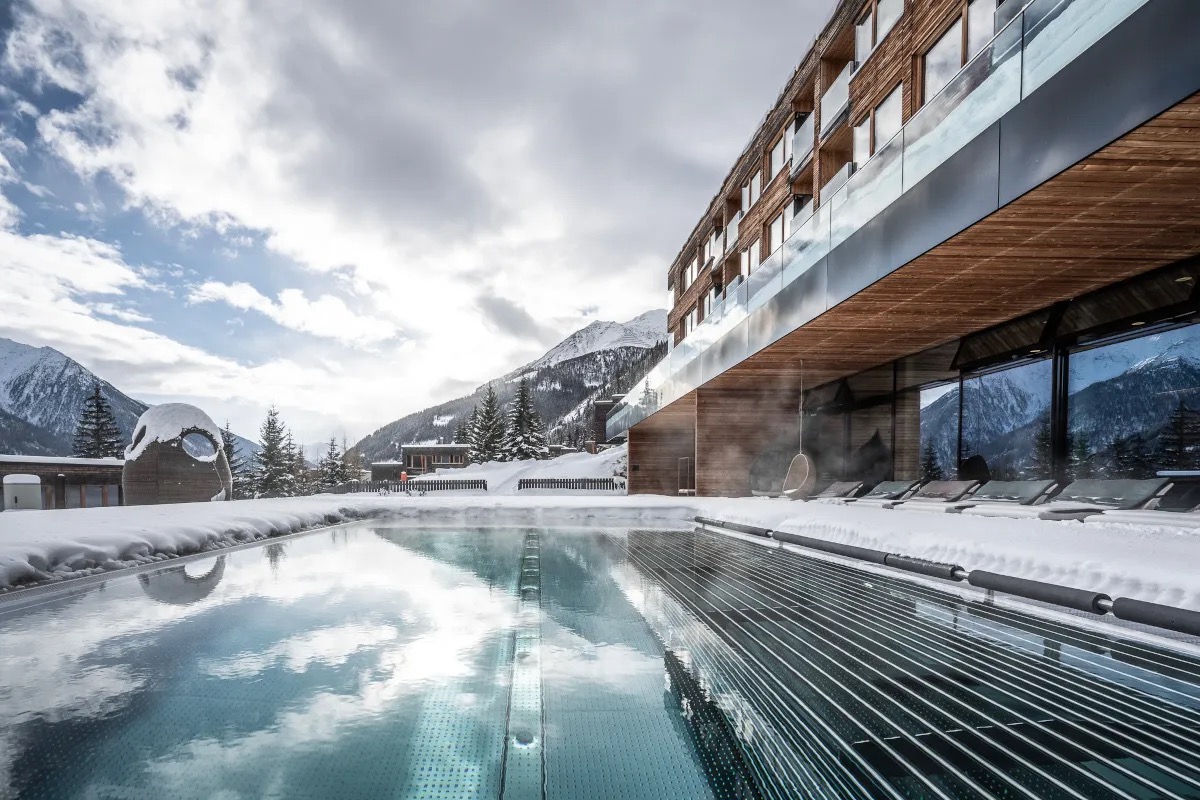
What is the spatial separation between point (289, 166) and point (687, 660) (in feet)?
40.1

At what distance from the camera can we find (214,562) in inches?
262

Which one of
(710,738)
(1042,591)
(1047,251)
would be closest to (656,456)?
(1047,251)

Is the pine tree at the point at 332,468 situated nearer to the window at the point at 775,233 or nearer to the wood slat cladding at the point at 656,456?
the wood slat cladding at the point at 656,456

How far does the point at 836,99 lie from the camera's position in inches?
522

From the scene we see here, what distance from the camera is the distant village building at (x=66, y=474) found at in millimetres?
21141

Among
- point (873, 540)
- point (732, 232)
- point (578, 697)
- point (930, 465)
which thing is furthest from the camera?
point (732, 232)

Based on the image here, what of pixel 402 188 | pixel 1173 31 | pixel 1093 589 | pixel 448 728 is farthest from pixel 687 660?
pixel 402 188

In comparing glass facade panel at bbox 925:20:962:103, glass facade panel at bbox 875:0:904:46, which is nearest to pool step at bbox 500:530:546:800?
glass facade panel at bbox 925:20:962:103

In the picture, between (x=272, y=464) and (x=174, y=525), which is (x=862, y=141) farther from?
(x=272, y=464)

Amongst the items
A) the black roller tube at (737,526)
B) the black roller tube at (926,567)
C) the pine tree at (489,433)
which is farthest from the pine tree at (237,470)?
the black roller tube at (926,567)

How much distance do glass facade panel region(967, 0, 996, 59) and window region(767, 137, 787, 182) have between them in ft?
21.7

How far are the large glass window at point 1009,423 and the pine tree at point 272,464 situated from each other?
4458cm

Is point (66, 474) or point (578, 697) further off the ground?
point (578, 697)

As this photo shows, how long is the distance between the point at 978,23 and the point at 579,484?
26167 millimetres
